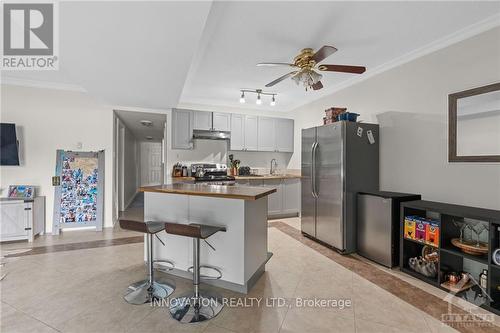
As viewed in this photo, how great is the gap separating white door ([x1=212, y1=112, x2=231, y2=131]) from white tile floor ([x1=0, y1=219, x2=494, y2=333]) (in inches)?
123

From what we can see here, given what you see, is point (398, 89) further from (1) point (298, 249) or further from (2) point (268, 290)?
(2) point (268, 290)

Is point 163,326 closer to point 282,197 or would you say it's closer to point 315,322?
point 315,322

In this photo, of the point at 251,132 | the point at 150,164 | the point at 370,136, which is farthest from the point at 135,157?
the point at 370,136

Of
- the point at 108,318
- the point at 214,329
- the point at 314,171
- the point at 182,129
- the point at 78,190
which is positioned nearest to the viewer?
the point at 214,329

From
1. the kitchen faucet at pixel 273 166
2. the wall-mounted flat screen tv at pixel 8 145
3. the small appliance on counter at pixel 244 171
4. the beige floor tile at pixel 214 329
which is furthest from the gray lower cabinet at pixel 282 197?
the wall-mounted flat screen tv at pixel 8 145

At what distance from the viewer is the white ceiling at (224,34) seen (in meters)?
1.88

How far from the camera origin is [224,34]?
8.68ft

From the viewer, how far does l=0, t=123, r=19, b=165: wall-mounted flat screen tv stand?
3.71m

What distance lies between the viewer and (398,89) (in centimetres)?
334

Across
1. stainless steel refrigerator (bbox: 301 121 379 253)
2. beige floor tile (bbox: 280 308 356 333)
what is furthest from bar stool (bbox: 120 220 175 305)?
stainless steel refrigerator (bbox: 301 121 379 253)

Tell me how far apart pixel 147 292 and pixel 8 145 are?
11.7 ft

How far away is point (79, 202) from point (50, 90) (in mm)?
2050

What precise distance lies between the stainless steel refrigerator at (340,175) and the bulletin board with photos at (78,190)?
3.95 metres

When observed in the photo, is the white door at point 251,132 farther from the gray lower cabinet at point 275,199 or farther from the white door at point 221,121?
the gray lower cabinet at point 275,199
